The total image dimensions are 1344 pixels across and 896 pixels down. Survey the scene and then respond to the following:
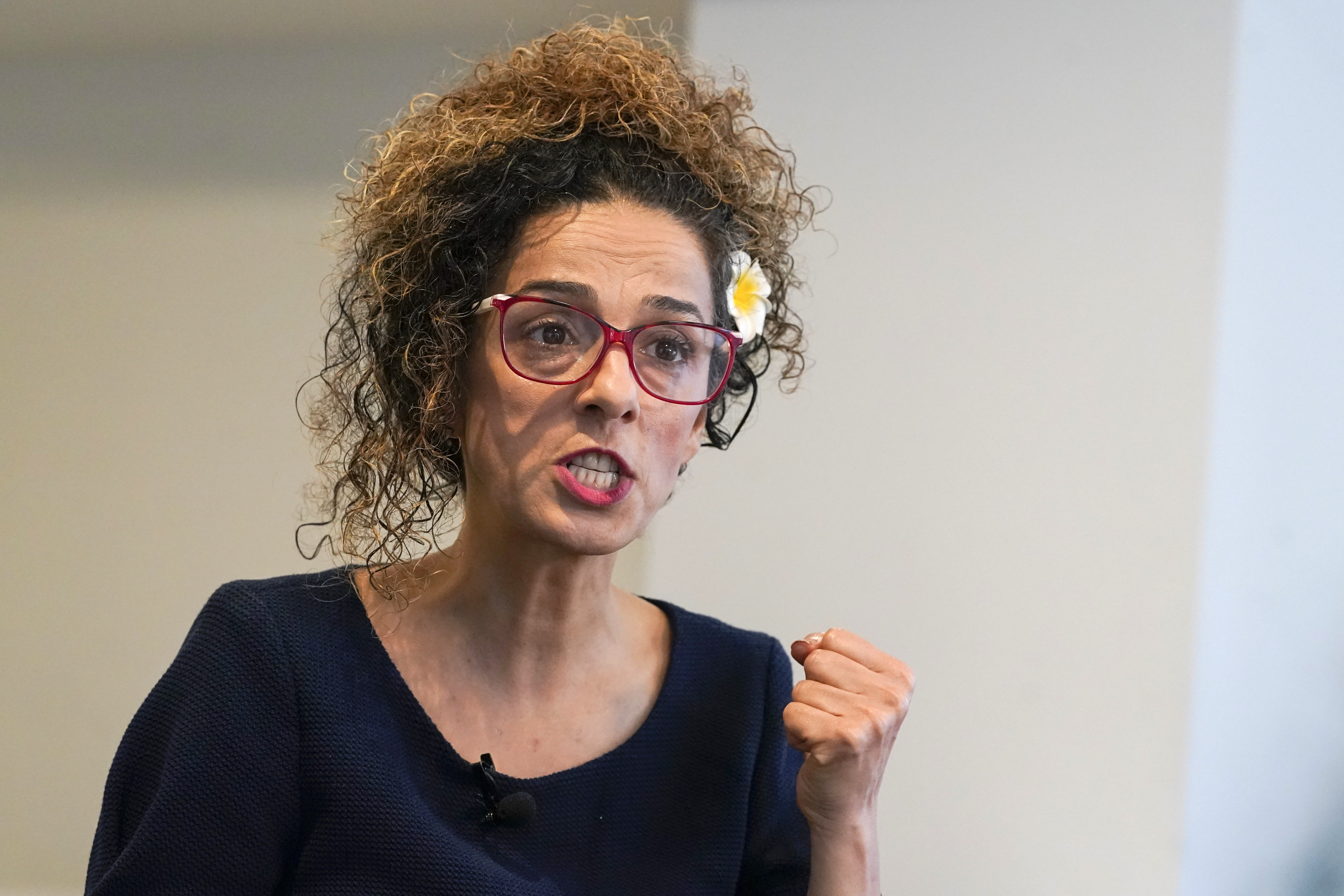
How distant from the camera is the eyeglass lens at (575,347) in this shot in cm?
121

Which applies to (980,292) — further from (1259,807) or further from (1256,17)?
(1259,807)

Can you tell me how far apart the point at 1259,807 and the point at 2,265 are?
3.29 meters

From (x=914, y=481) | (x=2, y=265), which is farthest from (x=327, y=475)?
(x=2, y=265)

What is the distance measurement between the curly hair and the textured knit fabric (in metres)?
0.14

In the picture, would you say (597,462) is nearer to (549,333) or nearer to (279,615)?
(549,333)

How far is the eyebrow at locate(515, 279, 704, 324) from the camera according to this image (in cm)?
121

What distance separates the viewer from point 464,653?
1.33m

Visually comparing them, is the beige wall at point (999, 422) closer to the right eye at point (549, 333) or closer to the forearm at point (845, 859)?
the forearm at point (845, 859)

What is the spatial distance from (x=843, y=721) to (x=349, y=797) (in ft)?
1.67

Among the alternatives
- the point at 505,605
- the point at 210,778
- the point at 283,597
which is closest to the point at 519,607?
the point at 505,605

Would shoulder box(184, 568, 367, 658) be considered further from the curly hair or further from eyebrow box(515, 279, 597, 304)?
eyebrow box(515, 279, 597, 304)

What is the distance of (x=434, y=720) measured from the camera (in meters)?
1.28

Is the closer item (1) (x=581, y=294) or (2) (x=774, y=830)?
(1) (x=581, y=294)

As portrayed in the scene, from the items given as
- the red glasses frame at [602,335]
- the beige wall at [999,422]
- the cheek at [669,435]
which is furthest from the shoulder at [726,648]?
the beige wall at [999,422]
